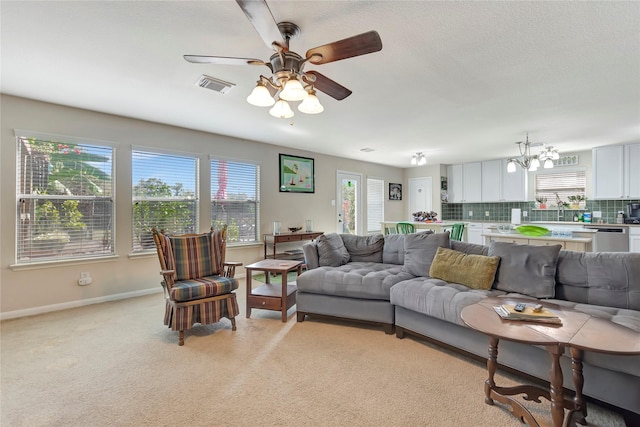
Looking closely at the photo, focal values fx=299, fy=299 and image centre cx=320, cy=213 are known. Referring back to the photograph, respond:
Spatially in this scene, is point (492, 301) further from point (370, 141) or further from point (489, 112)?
point (370, 141)

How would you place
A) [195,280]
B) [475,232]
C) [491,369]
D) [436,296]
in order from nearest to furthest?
1. [491,369]
2. [436,296]
3. [195,280]
4. [475,232]

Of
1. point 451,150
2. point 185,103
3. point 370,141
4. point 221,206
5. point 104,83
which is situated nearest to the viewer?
point 104,83

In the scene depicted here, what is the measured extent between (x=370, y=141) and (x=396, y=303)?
3.43 metres

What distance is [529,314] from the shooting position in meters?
1.70

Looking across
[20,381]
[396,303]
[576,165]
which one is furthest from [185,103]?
[576,165]

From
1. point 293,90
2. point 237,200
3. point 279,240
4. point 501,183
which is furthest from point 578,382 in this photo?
point 501,183

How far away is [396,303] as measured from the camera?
2746mm

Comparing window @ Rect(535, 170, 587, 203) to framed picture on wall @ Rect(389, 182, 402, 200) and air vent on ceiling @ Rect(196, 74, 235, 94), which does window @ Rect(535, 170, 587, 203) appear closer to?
framed picture on wall @ Rect(389, 182, 402, 200)

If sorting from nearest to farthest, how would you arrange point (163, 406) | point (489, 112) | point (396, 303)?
point (163, 406)
point (396, 303)
point (489, 112)

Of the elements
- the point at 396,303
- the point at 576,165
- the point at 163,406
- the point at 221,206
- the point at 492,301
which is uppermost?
the point at 576,165

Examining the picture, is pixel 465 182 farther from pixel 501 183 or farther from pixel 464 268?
pixel 464 268

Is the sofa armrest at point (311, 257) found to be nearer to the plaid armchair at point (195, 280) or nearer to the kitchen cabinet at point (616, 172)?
the plaid armchair at point (195, 280)

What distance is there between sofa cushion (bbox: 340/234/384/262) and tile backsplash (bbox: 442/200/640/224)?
16.6 feet

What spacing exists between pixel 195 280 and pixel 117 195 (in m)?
1.89
